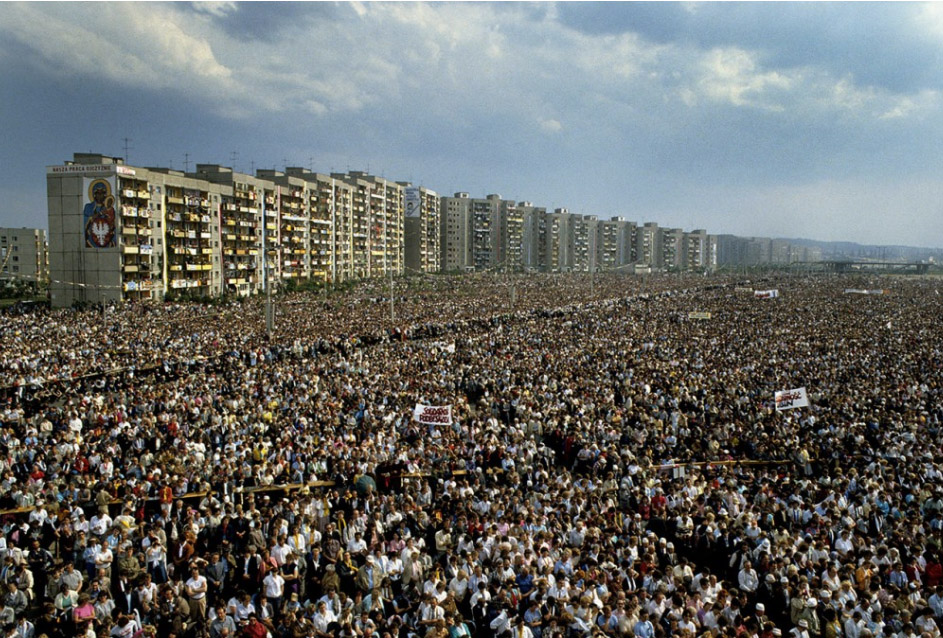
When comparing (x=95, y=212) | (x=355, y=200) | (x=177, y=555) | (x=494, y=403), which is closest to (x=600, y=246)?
(x=355, y=200)

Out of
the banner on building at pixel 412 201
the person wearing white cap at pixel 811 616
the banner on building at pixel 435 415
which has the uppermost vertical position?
the banner on building at pixel 412 201

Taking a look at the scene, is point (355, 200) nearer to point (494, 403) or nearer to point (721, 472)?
point (494, 403)

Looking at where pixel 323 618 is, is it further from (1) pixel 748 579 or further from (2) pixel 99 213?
(2) pixel 99 213

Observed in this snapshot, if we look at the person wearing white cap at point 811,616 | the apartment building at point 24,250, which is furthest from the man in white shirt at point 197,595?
the apartment building at point 24,250

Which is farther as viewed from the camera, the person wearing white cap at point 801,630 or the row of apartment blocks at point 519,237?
the row of apartment blocks at point 519,237

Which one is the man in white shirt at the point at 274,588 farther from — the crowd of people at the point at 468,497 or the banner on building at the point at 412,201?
the banner on building at the point at 412,201

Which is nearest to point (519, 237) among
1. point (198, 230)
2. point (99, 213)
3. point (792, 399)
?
point (198, 230)

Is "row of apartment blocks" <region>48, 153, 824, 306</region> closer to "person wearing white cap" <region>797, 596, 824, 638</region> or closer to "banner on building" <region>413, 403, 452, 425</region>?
"banner on building" <region>413, 403, 452, 425</region>
